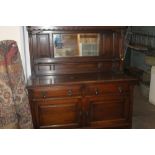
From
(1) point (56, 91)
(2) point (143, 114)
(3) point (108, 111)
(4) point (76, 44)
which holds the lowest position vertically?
(2) point (143, 114)

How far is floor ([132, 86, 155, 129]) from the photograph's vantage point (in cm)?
258

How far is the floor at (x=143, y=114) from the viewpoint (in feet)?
8.46

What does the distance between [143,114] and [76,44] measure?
1.55 m

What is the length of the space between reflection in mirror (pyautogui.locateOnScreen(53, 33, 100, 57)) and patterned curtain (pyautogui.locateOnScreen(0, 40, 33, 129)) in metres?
0.62

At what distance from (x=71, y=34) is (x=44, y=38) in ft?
1.00

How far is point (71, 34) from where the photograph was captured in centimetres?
218

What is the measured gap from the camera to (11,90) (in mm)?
1601

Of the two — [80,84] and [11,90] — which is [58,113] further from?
[11,90]

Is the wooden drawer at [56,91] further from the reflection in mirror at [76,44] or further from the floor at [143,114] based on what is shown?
the floor at [143,114]

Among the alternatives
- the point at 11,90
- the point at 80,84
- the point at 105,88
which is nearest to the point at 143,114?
the point at 105,88

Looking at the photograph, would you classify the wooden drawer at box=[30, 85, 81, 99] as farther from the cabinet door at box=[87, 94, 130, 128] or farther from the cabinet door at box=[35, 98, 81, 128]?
the cabinet door at box=[87, 94, 130, 128]

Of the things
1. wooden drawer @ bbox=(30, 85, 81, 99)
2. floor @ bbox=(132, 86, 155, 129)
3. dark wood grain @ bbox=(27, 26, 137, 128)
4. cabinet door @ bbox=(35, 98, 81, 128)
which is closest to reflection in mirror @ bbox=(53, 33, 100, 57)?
dark wood grain @ bbox=(27, 26, 137, 128)

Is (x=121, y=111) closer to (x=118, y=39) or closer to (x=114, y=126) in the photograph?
(x=114, y=126)
